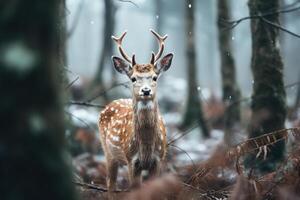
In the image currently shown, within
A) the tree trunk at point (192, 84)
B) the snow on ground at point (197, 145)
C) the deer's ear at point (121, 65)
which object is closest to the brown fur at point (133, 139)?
the deer's ear at point (121, 65)

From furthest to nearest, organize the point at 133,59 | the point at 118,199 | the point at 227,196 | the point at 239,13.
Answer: the point at 239,13
the point at 133,59
the point at 118,199
the point at 227,196

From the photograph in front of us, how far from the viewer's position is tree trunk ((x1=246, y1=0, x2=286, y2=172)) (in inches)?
333

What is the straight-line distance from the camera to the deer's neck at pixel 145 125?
24.0 ft

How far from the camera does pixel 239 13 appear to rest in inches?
2391

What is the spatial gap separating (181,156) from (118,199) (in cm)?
692

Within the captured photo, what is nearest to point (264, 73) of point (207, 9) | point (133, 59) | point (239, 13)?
point (133, 59)

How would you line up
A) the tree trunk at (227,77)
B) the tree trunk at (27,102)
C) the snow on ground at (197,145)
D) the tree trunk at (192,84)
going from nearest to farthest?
the tree trunk at (27,102) < the snow on ground at (197,145) < the tree trunk at (227,77) < the tree trunk at (192,84)

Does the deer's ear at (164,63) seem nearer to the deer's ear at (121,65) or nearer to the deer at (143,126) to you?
the deer at (143,126)

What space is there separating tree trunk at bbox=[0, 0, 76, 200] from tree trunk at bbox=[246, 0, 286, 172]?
228 inches

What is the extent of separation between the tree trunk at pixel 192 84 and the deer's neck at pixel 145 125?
29.3 feet

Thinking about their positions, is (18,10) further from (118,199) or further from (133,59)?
(133,59)

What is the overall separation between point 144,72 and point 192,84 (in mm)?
10031

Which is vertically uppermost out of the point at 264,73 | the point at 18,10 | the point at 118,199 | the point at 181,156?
the point at 18,10

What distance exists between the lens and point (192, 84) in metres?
17.5
